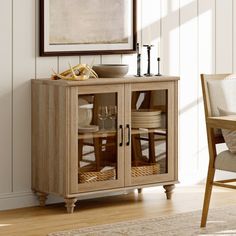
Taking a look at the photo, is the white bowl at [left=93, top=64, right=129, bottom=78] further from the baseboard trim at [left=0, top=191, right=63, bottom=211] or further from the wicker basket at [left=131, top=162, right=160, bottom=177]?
the baseboard trim at [left=0, top=191, right=63, bottom=211]

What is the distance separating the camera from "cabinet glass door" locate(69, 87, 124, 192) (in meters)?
5.07

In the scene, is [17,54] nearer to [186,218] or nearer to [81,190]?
[81,190]

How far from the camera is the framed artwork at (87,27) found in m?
5.21

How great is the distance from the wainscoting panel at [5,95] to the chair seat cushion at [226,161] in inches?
55.8

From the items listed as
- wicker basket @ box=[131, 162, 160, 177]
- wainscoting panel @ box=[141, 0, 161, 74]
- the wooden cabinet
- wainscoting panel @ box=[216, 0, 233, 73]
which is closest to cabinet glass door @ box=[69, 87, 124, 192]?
the wooden cabinet

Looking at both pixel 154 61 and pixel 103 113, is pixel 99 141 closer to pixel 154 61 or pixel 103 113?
pixel 103 113

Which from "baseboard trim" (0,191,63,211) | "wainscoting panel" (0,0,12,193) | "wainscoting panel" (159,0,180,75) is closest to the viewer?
"wainscoting panel" (0,0,12,193)

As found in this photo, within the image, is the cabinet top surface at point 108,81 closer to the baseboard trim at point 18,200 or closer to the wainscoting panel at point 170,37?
the wainscoting panel at point 170,37

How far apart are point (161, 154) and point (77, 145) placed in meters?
0.71

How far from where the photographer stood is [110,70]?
5.23 meters

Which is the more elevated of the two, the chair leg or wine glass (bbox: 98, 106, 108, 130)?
wine glass (bbox: 98, 106, 108, 130)

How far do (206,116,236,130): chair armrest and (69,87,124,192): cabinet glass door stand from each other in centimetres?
84

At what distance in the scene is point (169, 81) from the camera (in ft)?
17.7

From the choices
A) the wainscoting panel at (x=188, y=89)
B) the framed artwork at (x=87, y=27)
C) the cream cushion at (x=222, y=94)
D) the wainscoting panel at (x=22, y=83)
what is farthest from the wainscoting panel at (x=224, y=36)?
the wainscoting panel at (x=22, y=83)
